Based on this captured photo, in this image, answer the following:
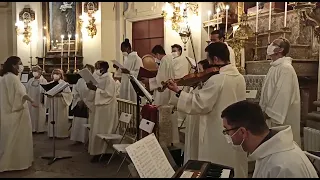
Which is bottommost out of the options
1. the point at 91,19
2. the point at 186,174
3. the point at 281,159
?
the point at 186,174

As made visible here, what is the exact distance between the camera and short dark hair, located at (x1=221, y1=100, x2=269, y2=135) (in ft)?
7.53

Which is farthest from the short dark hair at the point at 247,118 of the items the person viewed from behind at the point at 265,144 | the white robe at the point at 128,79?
the white robe at the point at 128,79

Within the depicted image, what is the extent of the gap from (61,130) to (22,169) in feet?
10.0

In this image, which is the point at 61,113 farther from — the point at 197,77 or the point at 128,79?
the point at 197,77

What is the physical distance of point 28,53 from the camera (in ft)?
50.5

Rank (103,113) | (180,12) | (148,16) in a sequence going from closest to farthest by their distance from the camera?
(103,113), (180,12), (148,16)

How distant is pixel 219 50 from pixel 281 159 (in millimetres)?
2002

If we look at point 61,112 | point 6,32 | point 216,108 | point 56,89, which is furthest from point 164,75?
point 6,32

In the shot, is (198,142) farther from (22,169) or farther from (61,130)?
(61,130)

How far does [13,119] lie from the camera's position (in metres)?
6.22

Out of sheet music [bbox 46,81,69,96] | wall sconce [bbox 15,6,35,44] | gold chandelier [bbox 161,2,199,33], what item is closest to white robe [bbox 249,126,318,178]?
sheet music [bbox 46,81,69,96]

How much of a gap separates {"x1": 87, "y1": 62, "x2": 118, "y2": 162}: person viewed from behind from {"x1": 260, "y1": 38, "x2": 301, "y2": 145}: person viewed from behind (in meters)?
2.87

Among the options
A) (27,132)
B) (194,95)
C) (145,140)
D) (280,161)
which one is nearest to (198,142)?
(194,95)

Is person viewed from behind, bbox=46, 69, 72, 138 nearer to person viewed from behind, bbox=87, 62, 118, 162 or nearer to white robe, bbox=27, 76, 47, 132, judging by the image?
white robe, bbox=27, 76, 47, 132
